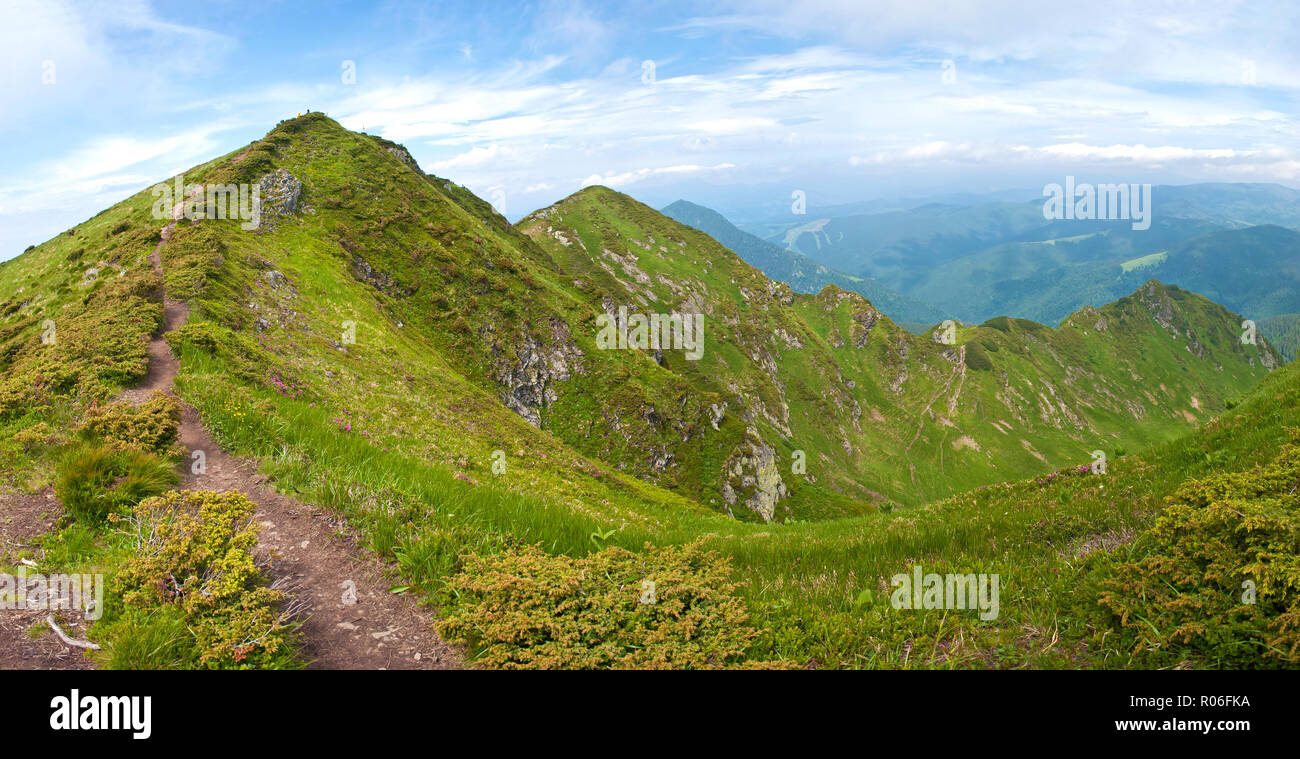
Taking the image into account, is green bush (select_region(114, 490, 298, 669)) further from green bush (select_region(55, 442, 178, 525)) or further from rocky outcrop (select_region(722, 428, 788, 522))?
rocky outcrop (select_region(722, 428, 788, 522))

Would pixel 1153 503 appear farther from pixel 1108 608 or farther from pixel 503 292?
pixel 503 292

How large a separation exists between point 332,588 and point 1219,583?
11.1 meters

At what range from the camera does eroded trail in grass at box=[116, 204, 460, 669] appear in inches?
256

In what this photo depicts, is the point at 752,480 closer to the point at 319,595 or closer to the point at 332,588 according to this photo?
the point at 332,588

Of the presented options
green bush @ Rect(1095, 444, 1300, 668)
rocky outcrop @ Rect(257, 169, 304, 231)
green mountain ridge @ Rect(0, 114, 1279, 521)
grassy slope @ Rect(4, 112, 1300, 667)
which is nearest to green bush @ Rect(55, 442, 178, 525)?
grassy slope @ Rect(4, 112, 1300, 667)

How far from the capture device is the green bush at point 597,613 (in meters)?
6.11

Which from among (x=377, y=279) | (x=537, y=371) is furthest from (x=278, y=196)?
(x=537, y=371)

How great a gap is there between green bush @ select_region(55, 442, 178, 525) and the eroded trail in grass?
811 millimetres

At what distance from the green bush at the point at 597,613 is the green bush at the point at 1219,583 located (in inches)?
172

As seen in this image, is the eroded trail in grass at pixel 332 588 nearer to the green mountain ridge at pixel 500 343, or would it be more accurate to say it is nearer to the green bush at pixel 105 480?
the green bush at pixel 105 480

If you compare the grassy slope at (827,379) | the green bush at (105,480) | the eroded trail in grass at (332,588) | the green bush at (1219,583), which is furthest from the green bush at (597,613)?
the grassy slope at (827,379)

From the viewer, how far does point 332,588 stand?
7.70 meters

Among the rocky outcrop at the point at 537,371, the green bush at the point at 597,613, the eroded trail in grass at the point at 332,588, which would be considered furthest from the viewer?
the rocky outcrop at the point at 537,371
